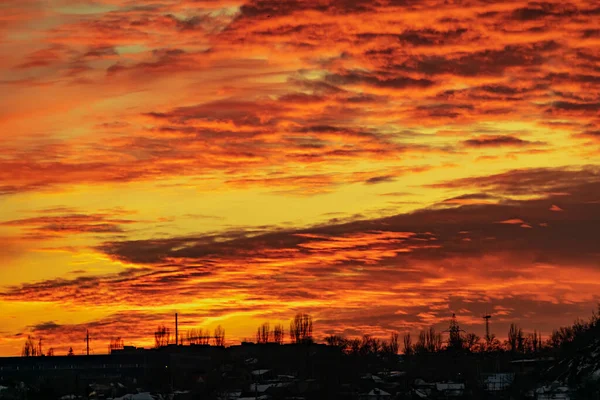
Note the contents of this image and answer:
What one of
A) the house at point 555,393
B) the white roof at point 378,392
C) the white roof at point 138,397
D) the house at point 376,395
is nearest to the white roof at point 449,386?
the white roof at point 378,392

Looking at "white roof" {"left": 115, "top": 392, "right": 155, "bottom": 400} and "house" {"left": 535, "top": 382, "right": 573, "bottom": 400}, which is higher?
"white roof" {"left": 115, "top": 392, "right": 155, "bottom": 400}

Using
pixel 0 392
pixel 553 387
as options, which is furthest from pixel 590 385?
pixel 0 392

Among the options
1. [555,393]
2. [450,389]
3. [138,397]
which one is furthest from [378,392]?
[555,393]

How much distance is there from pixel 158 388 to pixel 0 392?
1640 inches

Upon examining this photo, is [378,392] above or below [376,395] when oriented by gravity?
above

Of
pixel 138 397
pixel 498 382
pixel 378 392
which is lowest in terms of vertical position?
pixel 378 392

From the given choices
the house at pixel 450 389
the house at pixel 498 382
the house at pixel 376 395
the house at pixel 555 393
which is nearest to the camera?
the house at pixel 555 393

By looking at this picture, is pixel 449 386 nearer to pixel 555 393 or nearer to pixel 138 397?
pixel 555 393

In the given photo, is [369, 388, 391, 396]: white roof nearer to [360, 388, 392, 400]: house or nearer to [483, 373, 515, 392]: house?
[360, 388, 392, 400]: house

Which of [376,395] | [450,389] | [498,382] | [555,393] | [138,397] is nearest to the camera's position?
[555,393]

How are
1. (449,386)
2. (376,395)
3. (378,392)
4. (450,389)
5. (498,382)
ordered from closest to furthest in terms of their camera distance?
(376,395), (378,392), (450,389), (449,386), (498,382)

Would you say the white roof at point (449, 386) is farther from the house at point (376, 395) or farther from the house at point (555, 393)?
the house at point (555, 393)

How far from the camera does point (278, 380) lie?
188 m

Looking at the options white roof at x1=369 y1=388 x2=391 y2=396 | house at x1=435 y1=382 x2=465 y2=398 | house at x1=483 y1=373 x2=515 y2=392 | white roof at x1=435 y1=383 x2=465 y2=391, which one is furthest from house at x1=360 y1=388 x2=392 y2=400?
house at x1=483 y1=373 x2=515 y2=392
